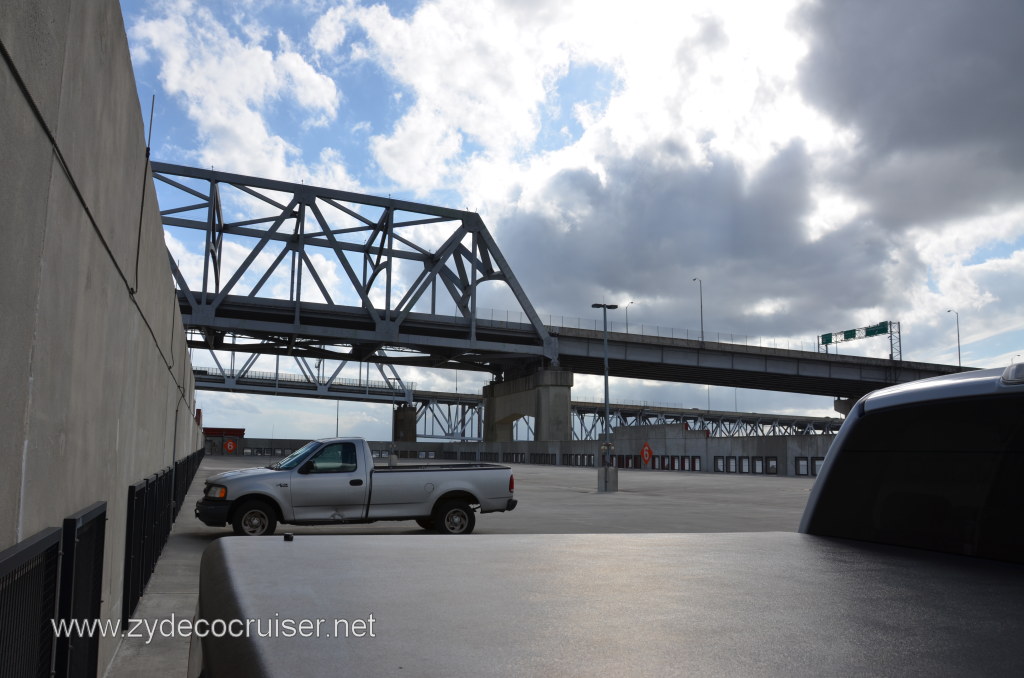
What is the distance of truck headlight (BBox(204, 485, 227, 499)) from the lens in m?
14.5

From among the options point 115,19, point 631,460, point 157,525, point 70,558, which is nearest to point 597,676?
point 70,558

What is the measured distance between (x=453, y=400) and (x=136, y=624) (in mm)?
156527

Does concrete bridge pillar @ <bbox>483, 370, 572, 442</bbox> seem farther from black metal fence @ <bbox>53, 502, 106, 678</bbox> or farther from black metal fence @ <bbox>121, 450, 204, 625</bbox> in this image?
black metal fence @ <bbox>53, 502, 106, 678</bbox>

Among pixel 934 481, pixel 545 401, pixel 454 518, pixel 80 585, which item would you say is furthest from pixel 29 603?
pixel 545 401

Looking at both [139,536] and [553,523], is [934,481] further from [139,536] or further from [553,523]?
[553,523]

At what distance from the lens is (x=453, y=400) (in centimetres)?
16388

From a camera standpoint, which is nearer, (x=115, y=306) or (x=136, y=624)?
(x=115, y=306)

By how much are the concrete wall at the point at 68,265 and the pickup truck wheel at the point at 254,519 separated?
767cm

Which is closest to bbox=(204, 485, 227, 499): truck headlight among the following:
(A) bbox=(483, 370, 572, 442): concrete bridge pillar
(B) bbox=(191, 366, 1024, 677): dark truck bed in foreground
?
(B) bbox=(191, 366, 1024, 677): dark truck bed in foreground

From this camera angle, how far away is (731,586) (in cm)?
258

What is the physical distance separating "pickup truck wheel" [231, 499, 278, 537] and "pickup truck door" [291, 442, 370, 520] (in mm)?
510

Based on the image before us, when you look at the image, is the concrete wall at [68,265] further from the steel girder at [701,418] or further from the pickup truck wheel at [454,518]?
the steel girder at [701,418]

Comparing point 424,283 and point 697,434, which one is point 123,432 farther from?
point 424,283

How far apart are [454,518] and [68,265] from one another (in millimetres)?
12299
